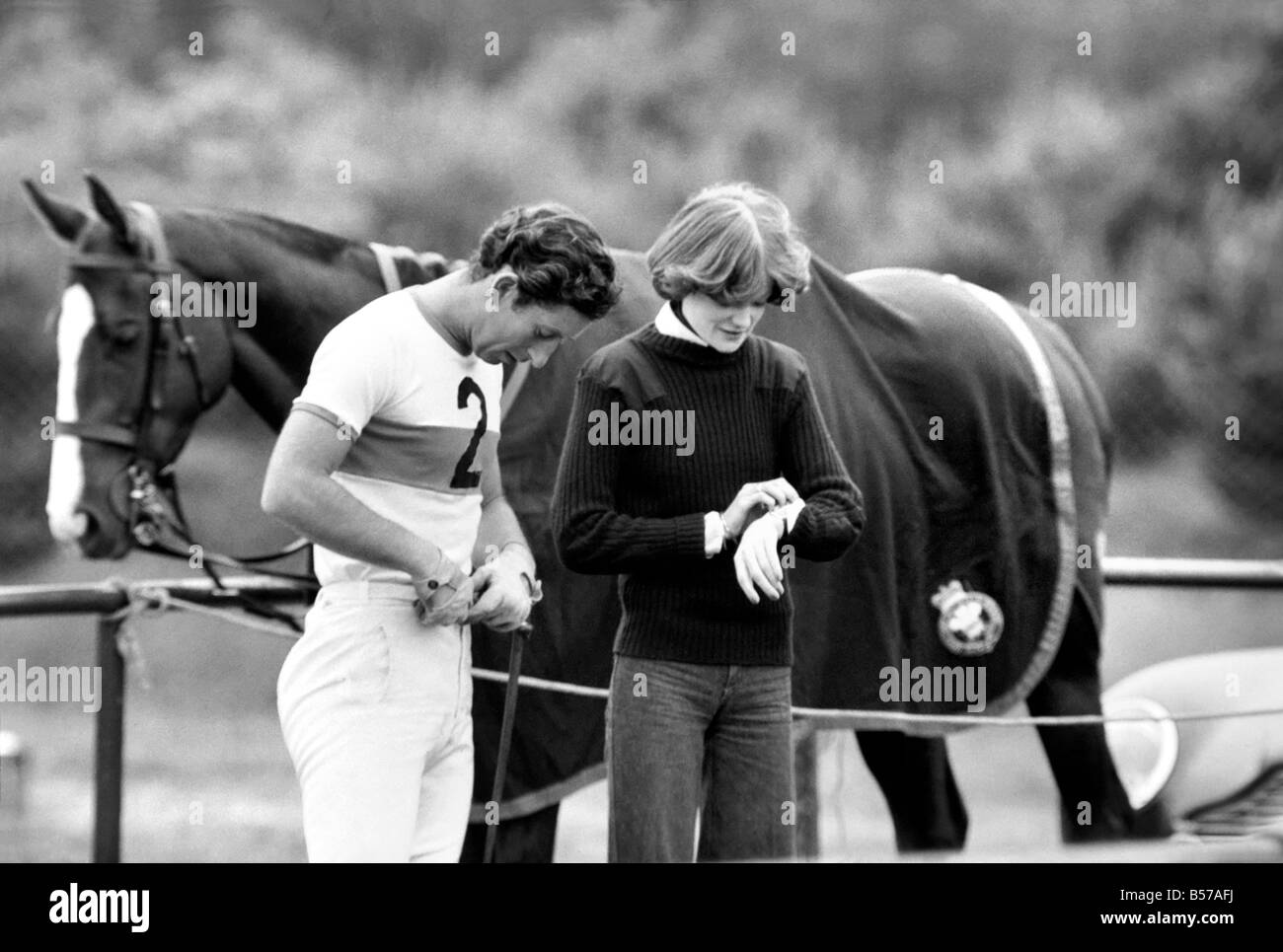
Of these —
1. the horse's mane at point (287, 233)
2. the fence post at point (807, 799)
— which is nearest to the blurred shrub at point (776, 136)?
the horse's mane at point (287, 233)

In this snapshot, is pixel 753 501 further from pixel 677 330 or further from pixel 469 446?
pixel 469 446

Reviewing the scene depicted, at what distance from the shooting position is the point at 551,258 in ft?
7.37

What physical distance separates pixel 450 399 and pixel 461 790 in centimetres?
52

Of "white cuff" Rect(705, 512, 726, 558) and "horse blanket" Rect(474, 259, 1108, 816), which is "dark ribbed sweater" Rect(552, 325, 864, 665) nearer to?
"white cuff" Rect(705, 512, 726, 558)

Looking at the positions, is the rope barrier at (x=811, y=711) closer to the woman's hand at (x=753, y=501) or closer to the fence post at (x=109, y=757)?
the fence post at (x=109, y=757)

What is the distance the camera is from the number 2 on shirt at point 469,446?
230 cm

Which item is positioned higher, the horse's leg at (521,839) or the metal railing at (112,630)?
the metal railing at (112,630)

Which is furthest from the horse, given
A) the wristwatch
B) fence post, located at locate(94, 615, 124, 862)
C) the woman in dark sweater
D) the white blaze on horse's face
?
the woman in dark sweater

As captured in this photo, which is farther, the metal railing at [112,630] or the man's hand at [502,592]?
the metal railing at [112,630]

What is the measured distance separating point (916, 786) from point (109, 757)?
67.8 inches

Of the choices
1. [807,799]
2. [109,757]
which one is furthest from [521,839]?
[109,757]

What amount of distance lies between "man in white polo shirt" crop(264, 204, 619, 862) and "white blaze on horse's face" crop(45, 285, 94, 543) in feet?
3.02

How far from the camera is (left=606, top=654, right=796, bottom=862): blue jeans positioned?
2291 mm

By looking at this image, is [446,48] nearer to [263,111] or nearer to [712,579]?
[263,111]
